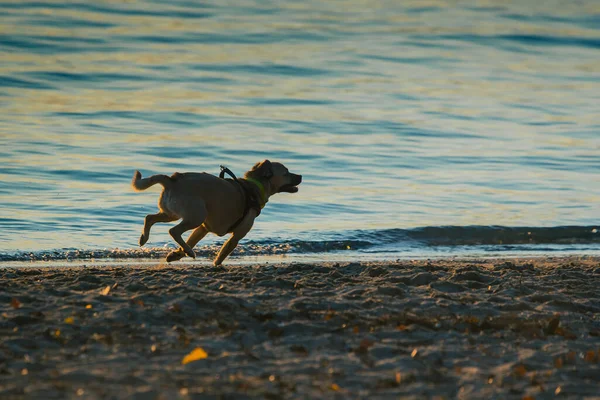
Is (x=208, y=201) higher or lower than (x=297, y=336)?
higher

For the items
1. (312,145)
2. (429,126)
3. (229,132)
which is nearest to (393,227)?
(312,145)

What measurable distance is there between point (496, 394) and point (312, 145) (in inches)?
615

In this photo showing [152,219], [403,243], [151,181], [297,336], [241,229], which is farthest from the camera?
[403,243]

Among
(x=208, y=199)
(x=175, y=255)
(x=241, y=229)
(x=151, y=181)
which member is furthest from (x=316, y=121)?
(x=151, y=181)

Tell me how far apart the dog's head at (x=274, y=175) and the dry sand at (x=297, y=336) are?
1719 millimetres

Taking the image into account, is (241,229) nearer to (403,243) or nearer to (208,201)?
(208,201)

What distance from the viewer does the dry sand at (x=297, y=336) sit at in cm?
486

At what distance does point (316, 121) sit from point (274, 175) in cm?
1345

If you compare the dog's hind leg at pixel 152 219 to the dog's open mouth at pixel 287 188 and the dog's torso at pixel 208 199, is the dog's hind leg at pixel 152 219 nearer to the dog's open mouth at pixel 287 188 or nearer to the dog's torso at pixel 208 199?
the dog's torso at pixel 208 199

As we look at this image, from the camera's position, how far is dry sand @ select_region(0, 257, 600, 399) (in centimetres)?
486

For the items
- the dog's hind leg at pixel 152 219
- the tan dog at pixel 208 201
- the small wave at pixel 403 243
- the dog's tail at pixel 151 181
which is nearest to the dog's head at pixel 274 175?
the tan dog at pixel 208 201

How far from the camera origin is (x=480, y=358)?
18.3ft

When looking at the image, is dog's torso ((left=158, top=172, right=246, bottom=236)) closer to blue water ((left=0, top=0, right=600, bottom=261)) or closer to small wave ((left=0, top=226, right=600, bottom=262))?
small wave ((left=0, top=226, right=600, bottom=262))

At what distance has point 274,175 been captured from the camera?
986 centimetres
